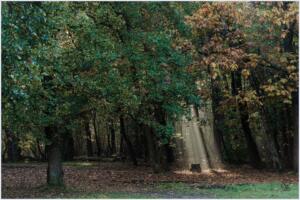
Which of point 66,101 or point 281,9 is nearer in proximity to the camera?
point 66,101

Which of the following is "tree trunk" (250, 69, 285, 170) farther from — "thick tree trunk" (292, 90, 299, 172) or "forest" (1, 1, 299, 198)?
"thick tree trunk" (292, 90, 299, 172)

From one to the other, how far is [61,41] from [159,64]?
3114 millimetres

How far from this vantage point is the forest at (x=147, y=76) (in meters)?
12.4

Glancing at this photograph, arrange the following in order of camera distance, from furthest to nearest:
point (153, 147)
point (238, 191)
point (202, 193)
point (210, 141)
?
point (210, 141) < point (153, 147) < point (238, 191) < point (202, 193)

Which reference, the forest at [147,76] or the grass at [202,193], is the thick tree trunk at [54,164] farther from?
the grass at [202,193]

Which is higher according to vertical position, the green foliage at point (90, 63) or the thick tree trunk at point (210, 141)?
the green foliage at point (90, 63)

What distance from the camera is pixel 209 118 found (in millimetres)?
26703

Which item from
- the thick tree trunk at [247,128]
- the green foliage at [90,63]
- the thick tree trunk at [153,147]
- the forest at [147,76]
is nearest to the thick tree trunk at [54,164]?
the forest at [147,76]

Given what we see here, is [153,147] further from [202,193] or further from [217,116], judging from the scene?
[202,193]

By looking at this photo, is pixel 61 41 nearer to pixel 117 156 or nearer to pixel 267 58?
pixel 267 58

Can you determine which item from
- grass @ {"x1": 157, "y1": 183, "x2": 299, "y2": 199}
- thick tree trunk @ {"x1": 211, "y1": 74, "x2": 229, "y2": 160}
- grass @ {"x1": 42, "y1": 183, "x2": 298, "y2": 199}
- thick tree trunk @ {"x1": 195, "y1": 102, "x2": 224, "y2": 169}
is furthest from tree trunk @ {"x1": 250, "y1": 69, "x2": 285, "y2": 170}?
grass @ {"x1": 42, "y1": 183, "x2": 298, "y2": 199}

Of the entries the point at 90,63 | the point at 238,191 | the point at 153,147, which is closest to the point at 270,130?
the point at 153,147

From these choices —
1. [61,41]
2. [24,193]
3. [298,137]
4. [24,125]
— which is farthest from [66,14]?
[298,137]

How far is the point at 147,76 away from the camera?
17.0 meters
